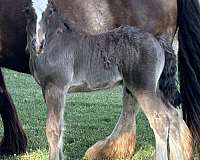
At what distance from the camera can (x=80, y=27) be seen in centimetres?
576

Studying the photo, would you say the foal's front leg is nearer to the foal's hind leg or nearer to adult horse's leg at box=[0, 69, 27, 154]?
the foal's hind leg

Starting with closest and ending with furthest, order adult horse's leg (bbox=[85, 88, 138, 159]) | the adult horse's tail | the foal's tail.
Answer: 1. the foal's tail
2. the adult horse's tail
3. adult horse's leg (bbox=[85, 88, 138, 159])

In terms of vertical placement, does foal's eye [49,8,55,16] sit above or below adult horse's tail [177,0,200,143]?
above

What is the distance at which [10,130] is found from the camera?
21.1 feet

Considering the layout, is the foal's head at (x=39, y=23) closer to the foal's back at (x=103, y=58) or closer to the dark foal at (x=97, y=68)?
the dark foal at (x=97, y=68)

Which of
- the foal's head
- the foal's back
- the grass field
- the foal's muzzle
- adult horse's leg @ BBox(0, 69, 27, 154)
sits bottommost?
the grass field

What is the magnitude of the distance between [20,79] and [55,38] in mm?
10216

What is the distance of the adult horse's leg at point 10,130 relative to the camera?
20.8 ft

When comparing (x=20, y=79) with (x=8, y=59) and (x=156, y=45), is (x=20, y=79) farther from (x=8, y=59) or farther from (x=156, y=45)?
(x=156, y=45)

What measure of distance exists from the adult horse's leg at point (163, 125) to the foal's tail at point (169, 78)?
0.47 feet

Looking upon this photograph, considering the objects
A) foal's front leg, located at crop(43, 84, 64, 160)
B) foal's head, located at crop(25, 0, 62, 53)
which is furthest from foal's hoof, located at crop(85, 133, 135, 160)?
foal's head, located at crop(25, 0, 62, 53)

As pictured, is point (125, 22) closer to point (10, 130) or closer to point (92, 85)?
point (92, 85)

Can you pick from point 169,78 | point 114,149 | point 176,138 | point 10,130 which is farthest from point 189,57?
point 10,130

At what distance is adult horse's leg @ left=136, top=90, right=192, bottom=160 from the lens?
513cm
